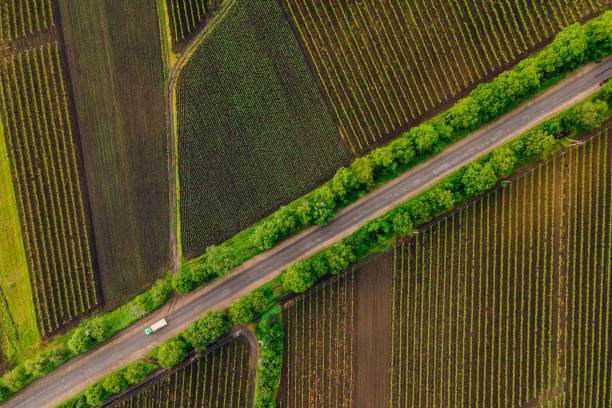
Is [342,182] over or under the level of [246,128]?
under

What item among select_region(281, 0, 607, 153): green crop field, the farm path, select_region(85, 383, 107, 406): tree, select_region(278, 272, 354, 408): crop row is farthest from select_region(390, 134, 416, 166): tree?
select_region(85, 383, 107, 406): tree

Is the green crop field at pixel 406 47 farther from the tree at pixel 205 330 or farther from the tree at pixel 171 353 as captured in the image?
the tree at pixel 171 353

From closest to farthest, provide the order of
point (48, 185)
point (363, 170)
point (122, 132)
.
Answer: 1. point (363, 170)
2. point (48, 185)
3. point (122, 132)

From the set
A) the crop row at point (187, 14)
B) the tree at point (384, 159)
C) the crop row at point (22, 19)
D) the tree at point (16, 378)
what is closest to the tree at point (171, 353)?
the tree at point (16, 378)

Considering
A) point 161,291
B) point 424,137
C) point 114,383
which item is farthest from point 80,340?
point 424,137

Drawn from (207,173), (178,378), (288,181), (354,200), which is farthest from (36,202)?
(354,200)

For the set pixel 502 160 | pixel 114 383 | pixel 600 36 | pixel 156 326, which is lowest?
pixel 502 160

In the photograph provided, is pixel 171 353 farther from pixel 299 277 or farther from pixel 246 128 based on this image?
pixel 246 128
